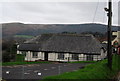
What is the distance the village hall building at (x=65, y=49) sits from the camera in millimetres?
42281

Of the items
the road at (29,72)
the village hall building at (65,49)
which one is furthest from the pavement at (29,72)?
the village hall building at (65,49)

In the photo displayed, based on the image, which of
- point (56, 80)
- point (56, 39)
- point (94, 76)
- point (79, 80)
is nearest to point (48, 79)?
point (56, 80)

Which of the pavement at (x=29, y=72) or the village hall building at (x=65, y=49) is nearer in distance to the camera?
the pavement at (x=29, y=72)

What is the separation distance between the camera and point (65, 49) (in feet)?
143

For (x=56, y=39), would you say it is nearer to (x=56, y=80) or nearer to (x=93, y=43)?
(x=93, y=43)

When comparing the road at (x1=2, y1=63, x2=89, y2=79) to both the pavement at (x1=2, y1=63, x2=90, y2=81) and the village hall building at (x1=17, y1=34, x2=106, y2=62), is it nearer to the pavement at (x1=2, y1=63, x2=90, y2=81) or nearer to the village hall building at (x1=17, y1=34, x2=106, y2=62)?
the pavement at (x1=2, y1=63, x2=90, y2=81)

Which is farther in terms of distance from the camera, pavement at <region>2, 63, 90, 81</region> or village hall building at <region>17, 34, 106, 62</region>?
village hall building at <region>17, 34, 106, 62</region>

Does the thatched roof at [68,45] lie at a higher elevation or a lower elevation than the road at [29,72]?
higher

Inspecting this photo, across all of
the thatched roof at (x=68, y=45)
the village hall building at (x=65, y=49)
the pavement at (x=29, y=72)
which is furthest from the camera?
the thatched roof at (x=68, y=45)

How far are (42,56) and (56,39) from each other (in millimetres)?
4829

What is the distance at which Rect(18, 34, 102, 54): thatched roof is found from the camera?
42909mm

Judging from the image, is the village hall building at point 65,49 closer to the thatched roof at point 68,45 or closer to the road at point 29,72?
the thatched roof at point 68,45

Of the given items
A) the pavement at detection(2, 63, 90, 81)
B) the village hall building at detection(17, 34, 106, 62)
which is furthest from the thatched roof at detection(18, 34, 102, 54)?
the pavement at detection(2, 63, 90, 81)

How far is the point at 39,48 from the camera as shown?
44.3 m
